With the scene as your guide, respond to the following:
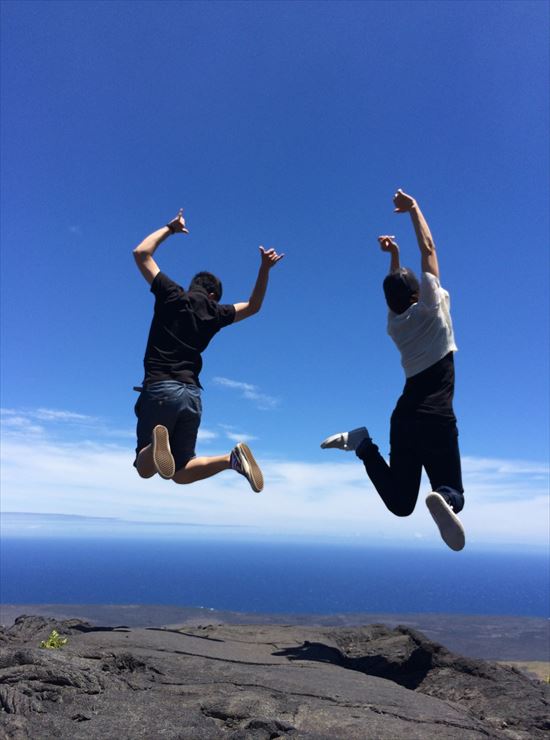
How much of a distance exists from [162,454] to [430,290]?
10.4 feet

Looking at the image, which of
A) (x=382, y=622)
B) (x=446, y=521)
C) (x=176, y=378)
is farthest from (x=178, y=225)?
(x=382, y=622)

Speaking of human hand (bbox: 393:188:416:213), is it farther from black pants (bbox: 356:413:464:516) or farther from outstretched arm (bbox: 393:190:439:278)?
black pants (bbox: 356:413:464:516)

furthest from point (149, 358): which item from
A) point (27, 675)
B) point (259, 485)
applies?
point (27, 675)

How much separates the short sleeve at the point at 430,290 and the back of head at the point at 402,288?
0.31 m

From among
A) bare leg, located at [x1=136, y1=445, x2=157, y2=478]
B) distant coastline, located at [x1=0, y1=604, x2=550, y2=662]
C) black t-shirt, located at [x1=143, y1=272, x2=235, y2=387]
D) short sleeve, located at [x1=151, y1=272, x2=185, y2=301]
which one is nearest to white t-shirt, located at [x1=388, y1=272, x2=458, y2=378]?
black t-shirt, located at [x1=143, y1=272, x2=235, y2=387]

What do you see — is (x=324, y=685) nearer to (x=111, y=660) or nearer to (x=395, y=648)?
(x=111, y=660)

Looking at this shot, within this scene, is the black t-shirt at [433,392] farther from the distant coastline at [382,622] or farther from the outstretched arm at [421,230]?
the distant coastline at [382,622]

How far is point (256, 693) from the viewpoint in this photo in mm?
5281

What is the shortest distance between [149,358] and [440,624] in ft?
128

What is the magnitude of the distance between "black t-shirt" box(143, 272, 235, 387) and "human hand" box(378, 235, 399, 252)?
7.16 ft

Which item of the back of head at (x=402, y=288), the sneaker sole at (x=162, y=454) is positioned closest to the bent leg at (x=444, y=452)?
the back of head at (x=402, y=288)

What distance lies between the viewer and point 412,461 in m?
4.93

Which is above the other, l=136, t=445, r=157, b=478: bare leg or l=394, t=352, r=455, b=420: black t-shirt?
l=394, t=352, r=455, b=420: black t-shirt

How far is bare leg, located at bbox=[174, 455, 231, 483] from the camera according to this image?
5.51 meters
